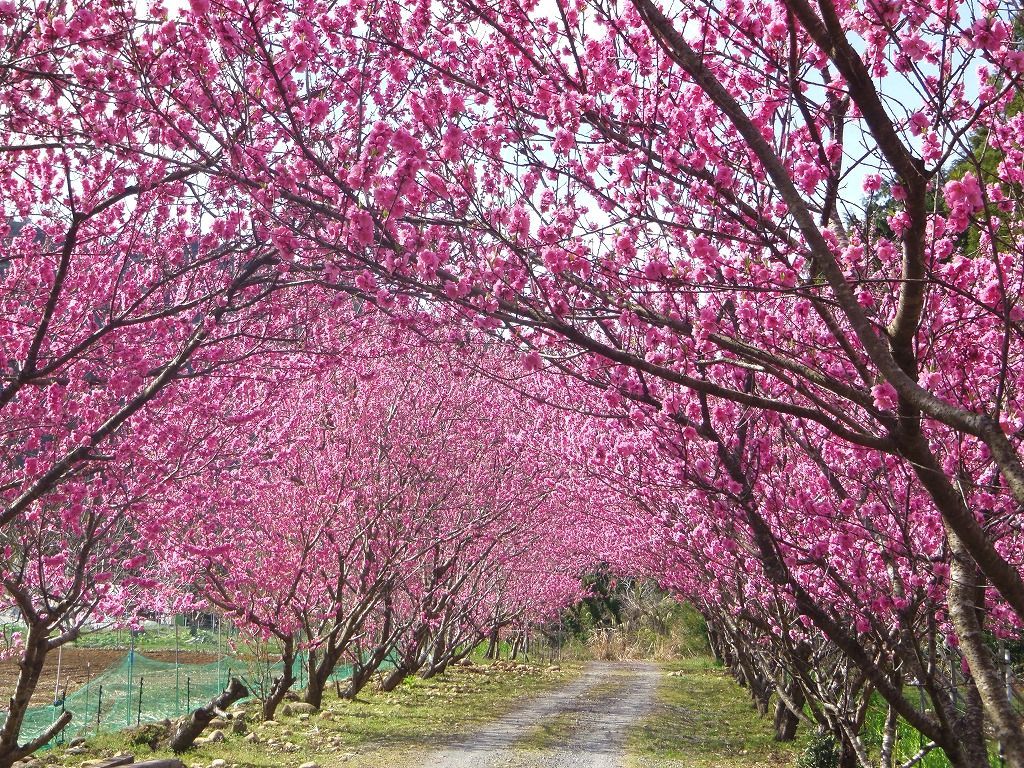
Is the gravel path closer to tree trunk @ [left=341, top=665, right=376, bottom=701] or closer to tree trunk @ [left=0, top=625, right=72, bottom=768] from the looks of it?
tree trunk @ [left=341, top=665, right=376, bottom=701]

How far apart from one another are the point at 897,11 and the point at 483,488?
13983 millimetres

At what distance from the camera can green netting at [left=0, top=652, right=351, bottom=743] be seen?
534 inches

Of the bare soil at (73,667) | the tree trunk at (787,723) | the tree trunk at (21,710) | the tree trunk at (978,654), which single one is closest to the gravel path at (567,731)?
the tree trunk at (787,723)

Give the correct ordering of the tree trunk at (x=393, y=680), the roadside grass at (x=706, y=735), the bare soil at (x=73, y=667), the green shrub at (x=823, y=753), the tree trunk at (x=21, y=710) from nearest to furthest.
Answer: the tree trunk at (x=21, y=710) < the green shrub at (x=823, y=753) < the roadside grass at (x=706, y=735) < the bare soil at (x=73, y=667) < the tree trunk at (x=393, y=680)

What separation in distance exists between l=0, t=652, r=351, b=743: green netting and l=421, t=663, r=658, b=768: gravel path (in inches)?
157

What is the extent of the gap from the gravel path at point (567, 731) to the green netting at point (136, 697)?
157 inches

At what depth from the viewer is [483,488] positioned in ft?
55.7

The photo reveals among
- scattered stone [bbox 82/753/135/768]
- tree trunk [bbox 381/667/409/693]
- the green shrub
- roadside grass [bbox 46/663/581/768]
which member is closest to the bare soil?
roadside grass [bbox 46/663/581/768]

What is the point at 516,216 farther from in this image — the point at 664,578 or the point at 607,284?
the point at 664,578

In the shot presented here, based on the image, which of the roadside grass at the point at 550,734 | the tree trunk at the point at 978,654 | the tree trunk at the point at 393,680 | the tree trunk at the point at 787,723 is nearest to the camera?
the tree trunk at the point at 978,654

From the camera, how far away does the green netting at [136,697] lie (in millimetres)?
13570

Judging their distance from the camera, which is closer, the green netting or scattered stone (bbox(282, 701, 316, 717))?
the green netting

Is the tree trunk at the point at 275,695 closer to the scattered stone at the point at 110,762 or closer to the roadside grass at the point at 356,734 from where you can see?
the roadside grass at the point at 356,734

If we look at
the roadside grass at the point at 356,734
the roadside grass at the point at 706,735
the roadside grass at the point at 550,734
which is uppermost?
the roadside grass at the point at 356,734
